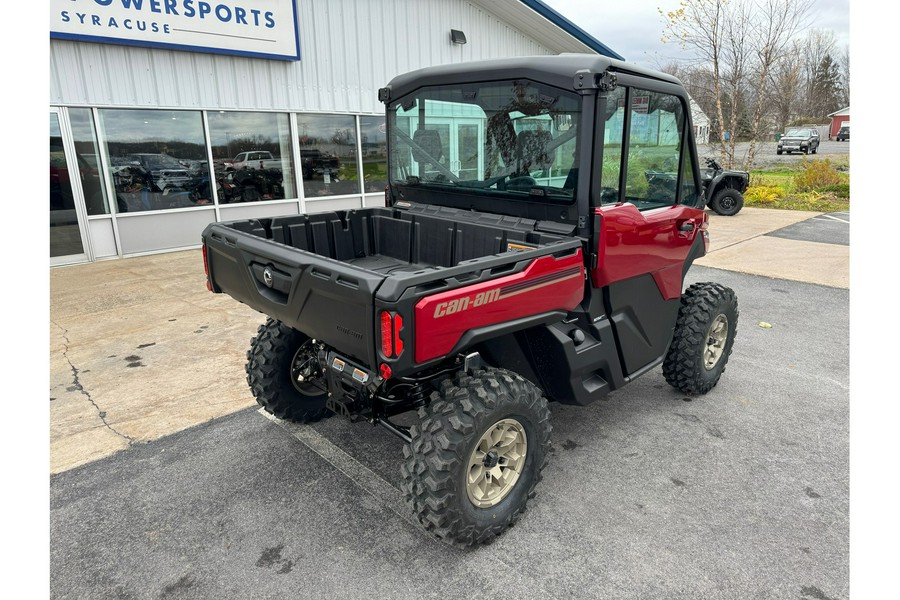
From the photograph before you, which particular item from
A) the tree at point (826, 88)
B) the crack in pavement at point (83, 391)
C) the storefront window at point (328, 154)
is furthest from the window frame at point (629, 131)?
the tree at point (826, 88)

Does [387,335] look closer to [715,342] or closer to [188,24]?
[715,342]

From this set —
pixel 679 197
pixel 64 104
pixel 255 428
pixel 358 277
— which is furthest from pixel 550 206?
pixel 64 104

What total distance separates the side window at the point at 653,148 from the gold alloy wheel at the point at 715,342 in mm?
1105

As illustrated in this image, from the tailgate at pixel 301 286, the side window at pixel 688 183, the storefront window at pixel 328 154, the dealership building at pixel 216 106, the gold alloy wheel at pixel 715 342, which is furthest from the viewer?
the storefront window at pixel 328 154

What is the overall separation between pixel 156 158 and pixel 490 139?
759 cm

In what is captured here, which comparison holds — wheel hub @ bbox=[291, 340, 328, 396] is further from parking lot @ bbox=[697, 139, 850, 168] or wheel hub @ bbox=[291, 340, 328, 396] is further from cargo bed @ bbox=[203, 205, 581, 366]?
parking lot @ bbox=[697, 139, 850, 168]

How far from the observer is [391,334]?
7.25ft

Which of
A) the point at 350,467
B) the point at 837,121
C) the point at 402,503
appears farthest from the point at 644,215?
the point at 837,121

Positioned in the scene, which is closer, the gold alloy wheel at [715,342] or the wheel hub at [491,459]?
the wheel hub at [491,459]

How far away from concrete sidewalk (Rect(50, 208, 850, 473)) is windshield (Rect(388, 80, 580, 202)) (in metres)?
2.19

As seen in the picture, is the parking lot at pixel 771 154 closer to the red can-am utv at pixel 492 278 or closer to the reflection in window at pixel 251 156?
the reflection in window at pixel 251 156

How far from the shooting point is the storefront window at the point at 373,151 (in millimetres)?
11406

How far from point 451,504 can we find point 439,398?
0.47 meters

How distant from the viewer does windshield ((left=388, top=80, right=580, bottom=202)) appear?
3109 millimetres
